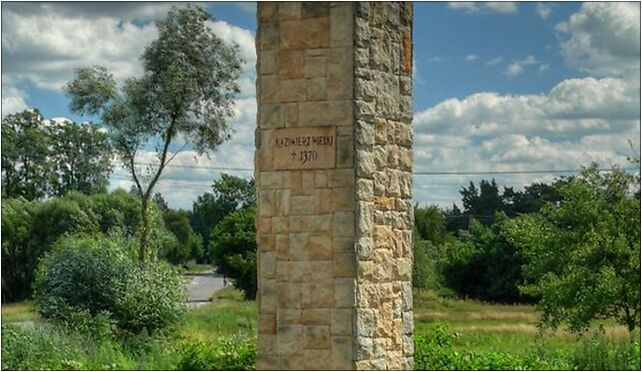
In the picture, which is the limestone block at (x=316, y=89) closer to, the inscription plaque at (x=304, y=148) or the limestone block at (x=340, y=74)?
the limestone block at (x=340, y=74)

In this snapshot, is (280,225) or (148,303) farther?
(148,303)

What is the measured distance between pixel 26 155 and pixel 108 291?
567 inches

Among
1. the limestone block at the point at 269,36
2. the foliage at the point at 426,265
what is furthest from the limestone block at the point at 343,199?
the foliage at the point at 426,265

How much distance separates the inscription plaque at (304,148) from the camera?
8617 millimetres

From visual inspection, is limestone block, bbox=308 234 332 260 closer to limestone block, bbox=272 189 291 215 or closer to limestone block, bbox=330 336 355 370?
limestone block, bbox=272 189 291 215

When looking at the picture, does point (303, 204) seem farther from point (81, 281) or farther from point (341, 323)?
point (81, 281)

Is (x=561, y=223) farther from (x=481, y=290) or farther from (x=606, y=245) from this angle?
(x=481, y=290)

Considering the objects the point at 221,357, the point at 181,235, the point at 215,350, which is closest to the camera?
the point at 221,357

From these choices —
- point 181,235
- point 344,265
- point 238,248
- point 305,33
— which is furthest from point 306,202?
point 181,235

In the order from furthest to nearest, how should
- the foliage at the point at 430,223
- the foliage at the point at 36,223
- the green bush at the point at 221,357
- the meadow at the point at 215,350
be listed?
1. the foliage at the point at 430,223
2. the foliage at the point at 36,223
3. the green bush at the point at 221,357
4. the meadow at the point at 215,350

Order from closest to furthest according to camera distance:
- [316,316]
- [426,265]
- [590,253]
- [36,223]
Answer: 1. [316,316]
2. [590,253]
3. [426,265]
4. [36,223]

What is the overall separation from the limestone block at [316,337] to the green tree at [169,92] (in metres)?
9.25

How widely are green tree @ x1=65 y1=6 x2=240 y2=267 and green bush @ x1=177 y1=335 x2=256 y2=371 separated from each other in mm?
4434

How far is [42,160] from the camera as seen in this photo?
29.1 metres
